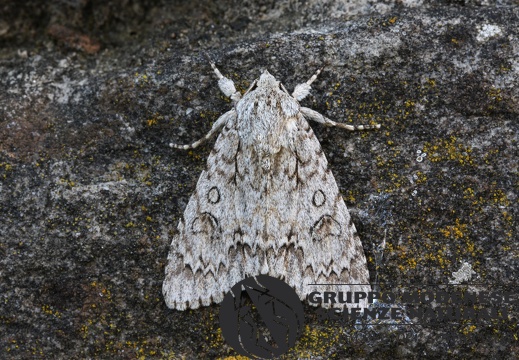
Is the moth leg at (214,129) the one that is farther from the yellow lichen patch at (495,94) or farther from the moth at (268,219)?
the yellow lichen patch at (495,94)

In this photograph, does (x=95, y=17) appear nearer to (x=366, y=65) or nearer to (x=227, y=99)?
(x=227, y=99)

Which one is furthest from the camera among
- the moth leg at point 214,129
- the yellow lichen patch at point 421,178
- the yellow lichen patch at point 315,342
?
the moth leg at point 214,129

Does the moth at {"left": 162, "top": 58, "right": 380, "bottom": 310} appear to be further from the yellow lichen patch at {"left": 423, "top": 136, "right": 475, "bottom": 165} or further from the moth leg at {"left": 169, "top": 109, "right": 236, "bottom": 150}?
the yellow lichen patch at {"left": 423, "top": 136, "right": 475, "bottom": 165}

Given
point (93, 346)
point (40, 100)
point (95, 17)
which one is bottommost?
point (93, 346)

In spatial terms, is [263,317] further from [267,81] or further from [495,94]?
[495,94]

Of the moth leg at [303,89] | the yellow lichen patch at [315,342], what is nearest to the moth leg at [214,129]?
the moth leg at [303,89]

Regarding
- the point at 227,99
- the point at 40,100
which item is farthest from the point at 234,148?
the point at 40,100
